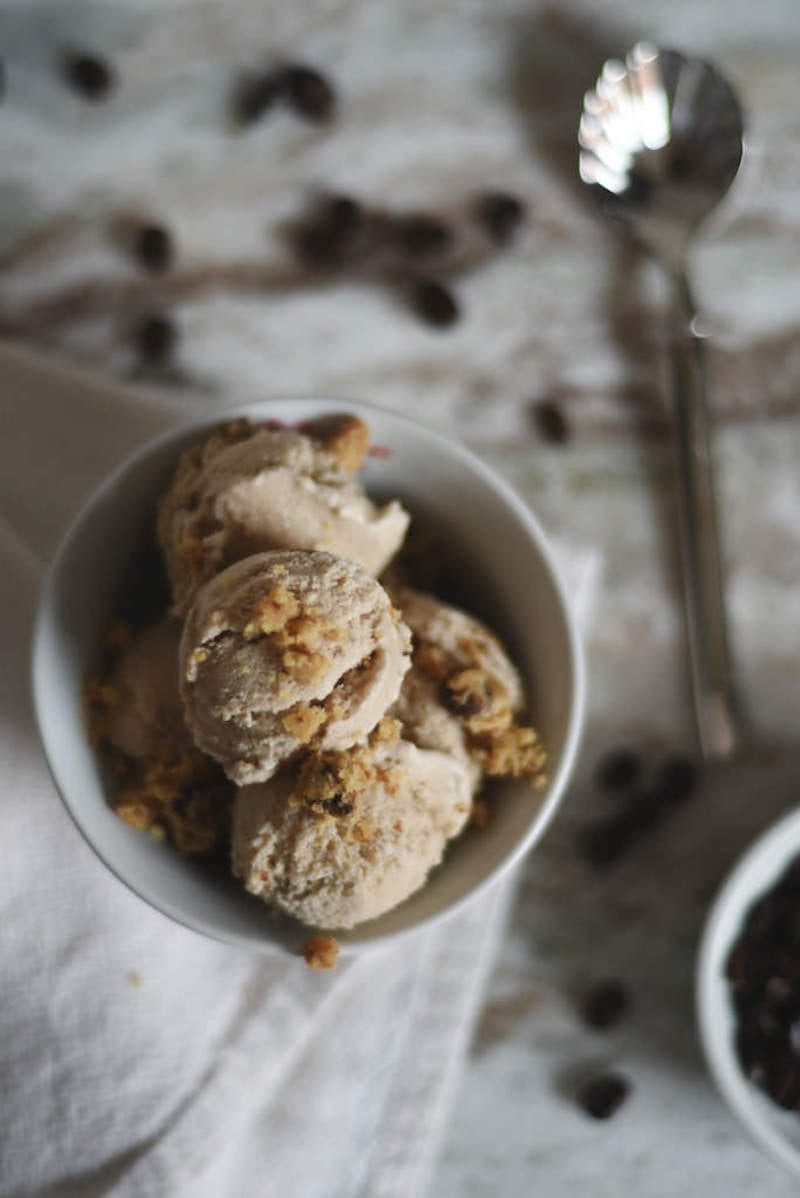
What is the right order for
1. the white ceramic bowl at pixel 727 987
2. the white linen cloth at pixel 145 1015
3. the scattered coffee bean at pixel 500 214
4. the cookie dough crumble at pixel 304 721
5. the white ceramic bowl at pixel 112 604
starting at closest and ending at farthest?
the cookie dough crumble at pixel 304 721 → the white ceramic bowl at pixel 112 604 → the white linen cloth at pixel 145 1015 → the white ceramic bowl at pixel 727 987 → the scattered coffee bean at pixel 500 214

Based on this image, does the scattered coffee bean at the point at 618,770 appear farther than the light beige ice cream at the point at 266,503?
Yes

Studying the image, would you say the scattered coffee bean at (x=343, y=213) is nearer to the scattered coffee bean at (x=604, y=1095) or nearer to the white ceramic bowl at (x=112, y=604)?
the white ceramic bowl at (x=112, y=604)

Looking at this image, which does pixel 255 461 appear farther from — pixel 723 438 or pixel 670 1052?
pixel 670 1052

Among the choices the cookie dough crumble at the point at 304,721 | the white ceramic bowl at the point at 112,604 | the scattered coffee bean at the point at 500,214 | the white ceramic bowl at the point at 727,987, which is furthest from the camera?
the scattered coffee bean at the point at 500,214

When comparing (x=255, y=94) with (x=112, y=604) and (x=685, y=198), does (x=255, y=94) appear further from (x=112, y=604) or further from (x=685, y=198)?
(x=112, y=604)

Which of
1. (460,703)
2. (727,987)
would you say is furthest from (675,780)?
(460,703)

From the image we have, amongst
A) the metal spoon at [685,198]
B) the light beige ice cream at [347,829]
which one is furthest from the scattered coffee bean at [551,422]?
the light beige ice cream at [347,829]

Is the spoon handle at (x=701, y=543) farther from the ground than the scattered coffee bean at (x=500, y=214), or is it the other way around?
the scattered coffee bean at (x=500, y=214)

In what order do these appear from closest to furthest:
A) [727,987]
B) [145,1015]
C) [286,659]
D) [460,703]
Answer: [286,659] < [460,703] < [145,1015] < [727,987]

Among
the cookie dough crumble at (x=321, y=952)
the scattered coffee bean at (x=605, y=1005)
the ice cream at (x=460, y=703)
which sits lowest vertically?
the scattered coffee bean at (x=605, y=1005)
